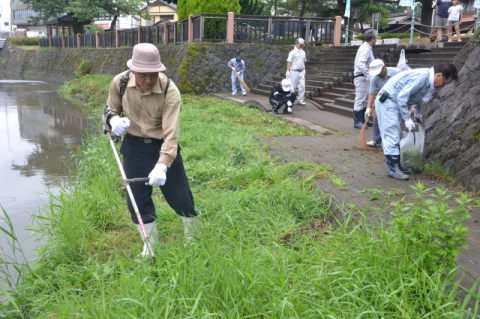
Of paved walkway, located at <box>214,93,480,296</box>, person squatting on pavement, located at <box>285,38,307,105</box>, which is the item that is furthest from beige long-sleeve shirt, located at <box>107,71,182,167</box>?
person squatting on pavement, located at <box>285,38,307,105</box>

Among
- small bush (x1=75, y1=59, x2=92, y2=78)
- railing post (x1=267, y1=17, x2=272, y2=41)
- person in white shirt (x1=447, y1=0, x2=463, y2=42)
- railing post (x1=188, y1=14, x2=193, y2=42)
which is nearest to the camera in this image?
person in white shirt (x1=447, y1=0, x2=463, y2=42)

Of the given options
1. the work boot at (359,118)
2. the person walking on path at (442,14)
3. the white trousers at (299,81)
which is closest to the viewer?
the work boot at (359,118)

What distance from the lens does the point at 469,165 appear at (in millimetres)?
4598

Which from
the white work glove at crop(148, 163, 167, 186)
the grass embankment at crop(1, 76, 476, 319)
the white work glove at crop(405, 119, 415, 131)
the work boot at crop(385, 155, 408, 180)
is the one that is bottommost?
the grass embankment at crop(1, 76, 476, 319)

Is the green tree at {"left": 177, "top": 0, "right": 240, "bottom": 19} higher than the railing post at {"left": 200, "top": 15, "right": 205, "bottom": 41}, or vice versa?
the green tree at {"left": 177, "top": 0, "right": 240, "bottom": 19}

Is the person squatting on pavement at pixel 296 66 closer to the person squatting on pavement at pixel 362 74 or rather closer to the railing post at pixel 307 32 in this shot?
the person squatting on pavement at pixel 362 74

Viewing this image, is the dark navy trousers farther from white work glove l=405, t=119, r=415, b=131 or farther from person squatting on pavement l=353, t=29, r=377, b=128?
person squatting on pavement l=353, t=29, r=377, b=128

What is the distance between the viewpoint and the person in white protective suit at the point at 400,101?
459 centimetres

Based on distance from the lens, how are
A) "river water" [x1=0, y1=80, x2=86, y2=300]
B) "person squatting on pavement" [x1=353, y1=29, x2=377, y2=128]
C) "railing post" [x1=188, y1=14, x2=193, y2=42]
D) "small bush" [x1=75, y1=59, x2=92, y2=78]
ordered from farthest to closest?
"small bush" [x1=75, y1=59, x2=92, y2=78] → "railing post" [x1=188, y1=14, x2=193, y2=42] → "person squatting on pavement" [x1=353, y1=29, x2=377, y2=128] → "river water" [x1=0, y1=80, x2=86, y2=300]

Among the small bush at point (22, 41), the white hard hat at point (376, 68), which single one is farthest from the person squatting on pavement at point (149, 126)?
the small bush at point (22, 41)

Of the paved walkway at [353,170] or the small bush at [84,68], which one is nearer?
the paved walkway at [353,170]

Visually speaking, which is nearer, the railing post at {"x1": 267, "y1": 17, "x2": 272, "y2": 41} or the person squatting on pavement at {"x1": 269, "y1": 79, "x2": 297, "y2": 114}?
the person squatting on pavement at {"x1": 269, "y1": 79, "x2": 297, "y2": 114}

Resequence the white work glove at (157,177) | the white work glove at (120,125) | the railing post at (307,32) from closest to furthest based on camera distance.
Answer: the white work glove at (157,177) → the white work glove at (120,125) → the railing post at (307,32)

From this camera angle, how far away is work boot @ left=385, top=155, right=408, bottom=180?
191 inches
